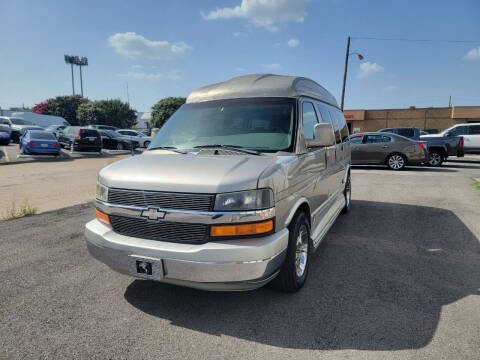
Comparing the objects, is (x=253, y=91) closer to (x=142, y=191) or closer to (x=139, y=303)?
(x=142, y=191)

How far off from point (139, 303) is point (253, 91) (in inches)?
103

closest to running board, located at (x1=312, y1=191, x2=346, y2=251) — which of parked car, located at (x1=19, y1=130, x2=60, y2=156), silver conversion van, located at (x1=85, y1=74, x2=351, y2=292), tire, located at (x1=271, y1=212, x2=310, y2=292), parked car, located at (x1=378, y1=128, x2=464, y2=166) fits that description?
silver conversion van, located at (x1=85, y1=74, x2=351, y2=292)

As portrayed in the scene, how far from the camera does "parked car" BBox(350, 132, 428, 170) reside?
42.5 ft

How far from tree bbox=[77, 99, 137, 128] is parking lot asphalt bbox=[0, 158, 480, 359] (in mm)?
55355

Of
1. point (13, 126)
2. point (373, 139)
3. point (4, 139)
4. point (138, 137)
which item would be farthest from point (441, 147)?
point (13, 126)

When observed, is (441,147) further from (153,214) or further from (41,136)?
(41,136)

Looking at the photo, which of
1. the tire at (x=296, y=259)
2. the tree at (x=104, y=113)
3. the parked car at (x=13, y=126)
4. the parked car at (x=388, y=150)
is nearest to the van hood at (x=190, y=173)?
the tire at (x=296, y=259)

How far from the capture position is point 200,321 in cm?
273

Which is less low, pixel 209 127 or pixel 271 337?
pixel 209 127

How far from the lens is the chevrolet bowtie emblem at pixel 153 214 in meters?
2.52

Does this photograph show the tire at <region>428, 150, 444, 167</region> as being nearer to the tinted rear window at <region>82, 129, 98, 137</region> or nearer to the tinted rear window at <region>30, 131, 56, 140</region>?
the tinted rear window at <region>82, 129, 98, 137</region>

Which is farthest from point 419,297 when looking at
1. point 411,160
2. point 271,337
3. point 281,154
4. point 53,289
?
point 411,160

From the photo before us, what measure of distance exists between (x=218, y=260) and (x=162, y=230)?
1.81 feet

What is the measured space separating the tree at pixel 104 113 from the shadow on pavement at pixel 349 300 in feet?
189
